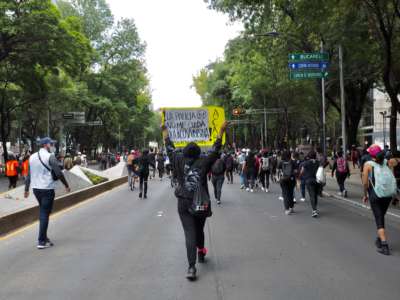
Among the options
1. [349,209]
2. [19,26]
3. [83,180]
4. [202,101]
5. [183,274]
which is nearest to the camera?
[183,274]

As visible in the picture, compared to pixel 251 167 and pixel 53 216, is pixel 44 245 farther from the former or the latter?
pixel 251 167

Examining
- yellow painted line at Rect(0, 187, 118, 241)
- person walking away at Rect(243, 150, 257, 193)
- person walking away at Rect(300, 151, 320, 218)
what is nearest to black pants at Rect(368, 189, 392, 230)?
person walking away at Rect(300, 151, 320, 218)

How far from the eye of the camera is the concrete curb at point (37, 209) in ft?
32.0

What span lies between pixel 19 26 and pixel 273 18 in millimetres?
12081

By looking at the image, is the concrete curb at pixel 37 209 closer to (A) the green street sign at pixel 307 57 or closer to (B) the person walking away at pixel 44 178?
(B) the person walking away at pixel 44 178

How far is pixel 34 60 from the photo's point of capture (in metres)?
25.9

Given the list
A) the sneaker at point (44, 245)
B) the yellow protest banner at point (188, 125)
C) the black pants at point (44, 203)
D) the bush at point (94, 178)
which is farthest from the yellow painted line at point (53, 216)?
the yellow protest banner at point (188, 125)

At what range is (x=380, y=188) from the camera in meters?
7.34

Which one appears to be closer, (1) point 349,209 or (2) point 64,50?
(1) point 349,209

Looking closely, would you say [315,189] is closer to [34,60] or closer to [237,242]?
[237,242]

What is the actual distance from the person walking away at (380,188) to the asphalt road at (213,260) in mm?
309

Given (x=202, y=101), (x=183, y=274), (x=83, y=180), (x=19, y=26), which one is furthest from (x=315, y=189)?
(x=202, y=101)

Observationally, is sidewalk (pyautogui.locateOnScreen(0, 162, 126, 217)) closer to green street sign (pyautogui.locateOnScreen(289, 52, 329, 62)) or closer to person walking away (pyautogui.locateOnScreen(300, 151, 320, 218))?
person walking away (pyautogui.locateOnScreen(300, 151, 320, 218))

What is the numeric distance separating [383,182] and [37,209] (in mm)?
7923
